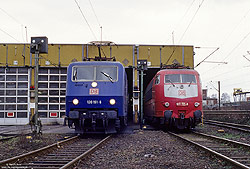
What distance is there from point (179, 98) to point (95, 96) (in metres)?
4.47

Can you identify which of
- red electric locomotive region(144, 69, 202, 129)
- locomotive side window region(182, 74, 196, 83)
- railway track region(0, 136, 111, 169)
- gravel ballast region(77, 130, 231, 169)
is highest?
locomotive side window region(182, 74, 196, 83)

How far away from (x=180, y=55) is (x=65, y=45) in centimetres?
845

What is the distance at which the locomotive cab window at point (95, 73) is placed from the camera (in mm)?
11844

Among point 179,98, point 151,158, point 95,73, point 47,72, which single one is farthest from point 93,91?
point 47,72

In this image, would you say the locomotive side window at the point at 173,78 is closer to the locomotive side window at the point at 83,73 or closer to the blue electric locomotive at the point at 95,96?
the blue electric locomotive at the point at 95,96

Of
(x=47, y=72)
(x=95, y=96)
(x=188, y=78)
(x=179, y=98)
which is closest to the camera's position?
(x=95, y=96)

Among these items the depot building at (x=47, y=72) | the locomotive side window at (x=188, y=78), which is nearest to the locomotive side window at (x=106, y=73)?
Result: the locomotive side window at (x=188, y=78)

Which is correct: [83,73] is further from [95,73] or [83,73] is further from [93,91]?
[93,91]

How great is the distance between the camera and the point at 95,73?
1194 cm

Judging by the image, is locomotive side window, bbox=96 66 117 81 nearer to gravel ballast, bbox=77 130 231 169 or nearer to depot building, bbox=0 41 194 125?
gravel ballast, bbox=77 130 231 169

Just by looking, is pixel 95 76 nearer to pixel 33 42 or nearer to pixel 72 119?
pixel 72 119

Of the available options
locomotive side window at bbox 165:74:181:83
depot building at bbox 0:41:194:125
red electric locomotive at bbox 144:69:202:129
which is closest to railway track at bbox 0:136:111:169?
red electric locomotive at bbox 144:69:202:129

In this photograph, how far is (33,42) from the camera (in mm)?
11758

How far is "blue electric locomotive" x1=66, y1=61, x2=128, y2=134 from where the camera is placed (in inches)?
444
